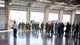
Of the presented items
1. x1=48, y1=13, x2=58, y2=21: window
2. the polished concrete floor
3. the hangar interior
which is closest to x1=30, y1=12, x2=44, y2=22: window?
the hangar interior

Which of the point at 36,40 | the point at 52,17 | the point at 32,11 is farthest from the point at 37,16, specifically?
the point at 36,40

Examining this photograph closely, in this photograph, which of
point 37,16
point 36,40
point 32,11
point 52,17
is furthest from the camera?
point 52,17

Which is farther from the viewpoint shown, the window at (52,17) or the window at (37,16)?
the window at (52,17)

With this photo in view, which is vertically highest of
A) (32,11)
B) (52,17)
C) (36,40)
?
(32,11)

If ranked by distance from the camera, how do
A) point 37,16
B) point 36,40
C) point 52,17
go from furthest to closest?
point 52,17 → point 37,16 → point 36,40

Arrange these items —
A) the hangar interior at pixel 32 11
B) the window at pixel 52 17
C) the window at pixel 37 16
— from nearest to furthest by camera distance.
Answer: the hangar interior at pixel 32 11
the window at pixel 37 16
the window at pixel 52 17

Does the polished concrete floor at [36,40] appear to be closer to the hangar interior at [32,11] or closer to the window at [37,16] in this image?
the hangar interior at [32,11]

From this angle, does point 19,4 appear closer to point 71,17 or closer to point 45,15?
point 45,15

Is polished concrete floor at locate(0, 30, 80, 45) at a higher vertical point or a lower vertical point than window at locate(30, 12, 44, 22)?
lower

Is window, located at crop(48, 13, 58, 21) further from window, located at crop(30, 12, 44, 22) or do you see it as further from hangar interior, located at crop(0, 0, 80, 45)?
window, located at crop(30, 12, 44, 22)

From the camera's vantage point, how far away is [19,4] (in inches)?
1389

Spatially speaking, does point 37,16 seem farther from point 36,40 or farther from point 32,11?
point 36,40

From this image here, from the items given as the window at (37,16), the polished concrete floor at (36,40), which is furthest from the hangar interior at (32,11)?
the polished concrete floor at (36,40)

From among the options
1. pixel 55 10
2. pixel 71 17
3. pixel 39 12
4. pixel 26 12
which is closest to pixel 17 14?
pixel 26 12
